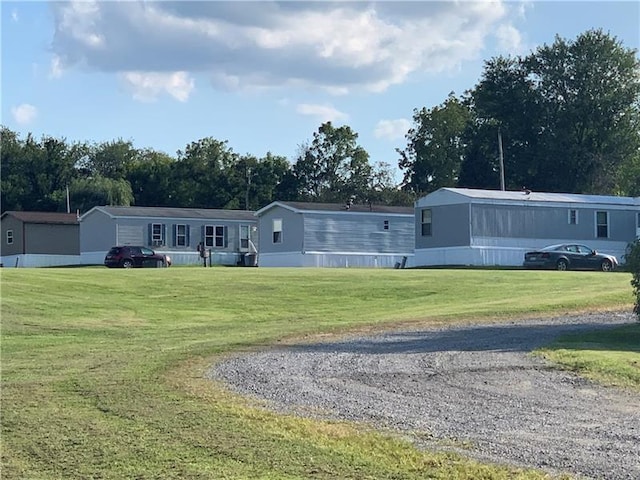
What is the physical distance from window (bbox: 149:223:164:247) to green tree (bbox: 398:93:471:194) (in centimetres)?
2938

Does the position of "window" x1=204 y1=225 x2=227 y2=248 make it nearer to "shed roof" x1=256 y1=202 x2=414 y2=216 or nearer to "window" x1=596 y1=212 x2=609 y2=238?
"shed roof" x1=256 y1=202 x2=414 y2=216

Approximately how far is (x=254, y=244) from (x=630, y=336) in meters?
40.2

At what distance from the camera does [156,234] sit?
55.0m

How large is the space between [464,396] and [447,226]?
32110mm

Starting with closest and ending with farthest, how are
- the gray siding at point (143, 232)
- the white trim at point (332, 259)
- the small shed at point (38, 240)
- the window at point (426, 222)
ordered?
the window at point (426, 222), the white trim at point (332, 259), the gray siding at point (143, 232), the small shed at point (38, 240)

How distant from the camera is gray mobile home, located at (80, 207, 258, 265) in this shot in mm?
54594

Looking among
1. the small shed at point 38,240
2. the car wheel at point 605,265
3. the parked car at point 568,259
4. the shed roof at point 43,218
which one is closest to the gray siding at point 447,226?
the parked car at point 568,259

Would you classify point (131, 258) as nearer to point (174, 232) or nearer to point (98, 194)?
point (174, 232)

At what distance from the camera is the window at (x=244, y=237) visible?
188 feet

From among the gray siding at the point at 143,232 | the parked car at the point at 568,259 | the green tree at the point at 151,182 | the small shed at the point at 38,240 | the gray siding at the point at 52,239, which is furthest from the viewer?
the green tree at the point at 151,182

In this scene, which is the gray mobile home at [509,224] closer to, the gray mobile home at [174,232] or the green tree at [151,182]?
the gray mobile home at [174,232]

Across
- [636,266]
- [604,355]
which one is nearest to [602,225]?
[636,266]

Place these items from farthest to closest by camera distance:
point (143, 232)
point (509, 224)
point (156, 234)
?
point (156, 234)
point (143, 232)
point (509, 224)

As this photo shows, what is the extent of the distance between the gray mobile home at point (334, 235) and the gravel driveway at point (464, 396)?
97.8 ft
